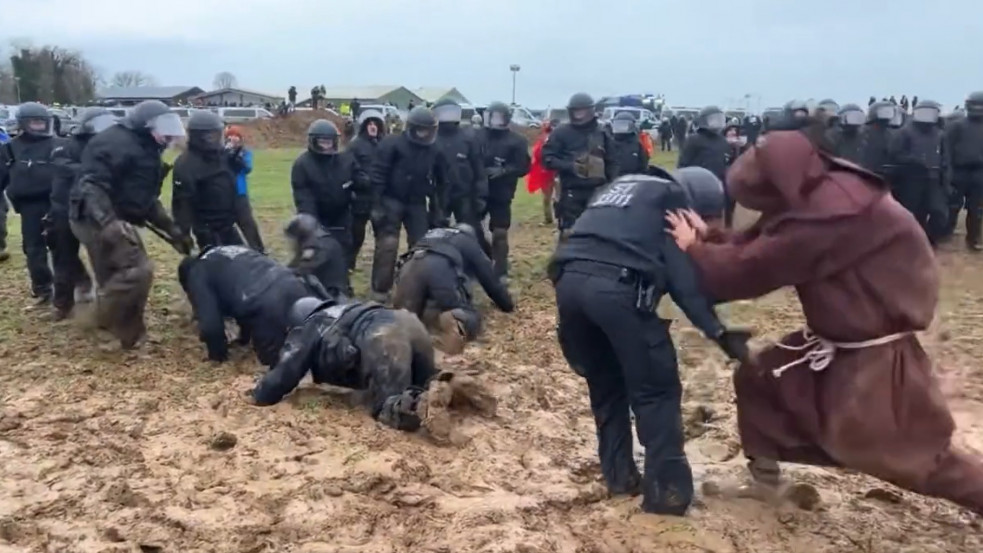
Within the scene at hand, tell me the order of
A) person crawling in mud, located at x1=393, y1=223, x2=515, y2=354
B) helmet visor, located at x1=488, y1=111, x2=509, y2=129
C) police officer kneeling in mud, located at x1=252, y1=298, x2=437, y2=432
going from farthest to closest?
helmet visor, located at x1=488, y1=111, x2=509, y2=129, person crawling in mud, located at x1=393, y1=223, x2=515, y2=354, police officer kneeling in mud, located at x1=252, y1=298, x2=437, y2=432

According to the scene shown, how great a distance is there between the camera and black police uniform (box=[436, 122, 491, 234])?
10.4 metres

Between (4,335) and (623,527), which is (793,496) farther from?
(4,335)

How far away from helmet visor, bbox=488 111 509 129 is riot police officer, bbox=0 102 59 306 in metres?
4.31

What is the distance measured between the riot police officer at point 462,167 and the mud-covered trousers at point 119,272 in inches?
139

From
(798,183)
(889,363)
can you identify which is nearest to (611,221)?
(798,183)

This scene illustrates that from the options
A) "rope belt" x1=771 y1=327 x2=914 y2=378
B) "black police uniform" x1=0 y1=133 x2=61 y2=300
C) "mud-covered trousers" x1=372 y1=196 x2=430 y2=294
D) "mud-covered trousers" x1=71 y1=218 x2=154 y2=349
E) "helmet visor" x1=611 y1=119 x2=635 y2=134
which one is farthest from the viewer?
"helmet visor" x1=611 y1=119 x2=635 y2=134

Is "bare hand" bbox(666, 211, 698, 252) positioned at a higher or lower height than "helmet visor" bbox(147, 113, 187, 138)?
lower

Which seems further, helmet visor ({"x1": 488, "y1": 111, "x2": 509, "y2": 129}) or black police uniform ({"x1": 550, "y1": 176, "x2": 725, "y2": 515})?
helmet visor ({"x1": 488, "y1": 111, "x2": 509, "y2": 129})

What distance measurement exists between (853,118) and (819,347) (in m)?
9.30

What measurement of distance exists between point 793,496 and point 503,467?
Answer: 4.42ft

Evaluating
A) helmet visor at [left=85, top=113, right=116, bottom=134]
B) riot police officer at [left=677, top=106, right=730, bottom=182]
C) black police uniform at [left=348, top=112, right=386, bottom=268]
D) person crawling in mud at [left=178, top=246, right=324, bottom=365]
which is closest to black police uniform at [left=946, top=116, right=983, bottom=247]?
riot police officer at [left=677, top=106, right=730, bottom=182]

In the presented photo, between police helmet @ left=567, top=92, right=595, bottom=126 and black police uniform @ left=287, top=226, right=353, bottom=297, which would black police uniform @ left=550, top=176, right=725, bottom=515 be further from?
police helmet @ left=567, top=92, right=595, bottom=126

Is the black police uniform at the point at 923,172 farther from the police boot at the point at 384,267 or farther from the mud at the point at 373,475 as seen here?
the police boot at the point at 384,267

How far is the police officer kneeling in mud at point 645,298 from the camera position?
439cm
